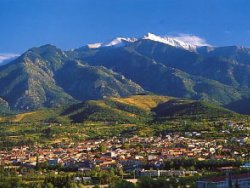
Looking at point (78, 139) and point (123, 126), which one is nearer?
point (78, 139)

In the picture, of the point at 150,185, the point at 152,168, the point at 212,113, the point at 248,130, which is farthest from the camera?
the point at 212,113

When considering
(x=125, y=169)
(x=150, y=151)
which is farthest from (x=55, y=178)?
(x=150, y=151)

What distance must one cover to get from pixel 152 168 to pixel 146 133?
5672 centimetres

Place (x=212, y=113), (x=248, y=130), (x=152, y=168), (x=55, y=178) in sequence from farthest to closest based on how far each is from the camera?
(x=212, y=113) → (x=248, y=130) → (x=152, y=168) → (x=55, y=178)

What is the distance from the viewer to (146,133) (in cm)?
15412

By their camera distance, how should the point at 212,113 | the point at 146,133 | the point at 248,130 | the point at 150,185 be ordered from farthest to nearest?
1. the point at 212,113
2. the point at 146,133
3. the point at 248,130
4. the point at 150,185

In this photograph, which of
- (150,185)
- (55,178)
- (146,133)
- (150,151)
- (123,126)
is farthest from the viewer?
(123,126)

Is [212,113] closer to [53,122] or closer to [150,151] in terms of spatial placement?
[53,122]

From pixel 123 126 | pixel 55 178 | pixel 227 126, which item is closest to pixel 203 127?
pixel 227 126

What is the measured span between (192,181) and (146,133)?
257 feet

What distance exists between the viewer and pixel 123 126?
6895 inches

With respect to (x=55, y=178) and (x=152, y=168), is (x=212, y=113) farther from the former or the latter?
(x=55, y=178)

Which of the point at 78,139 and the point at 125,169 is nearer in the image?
the point at 125,169

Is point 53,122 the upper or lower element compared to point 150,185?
upper
